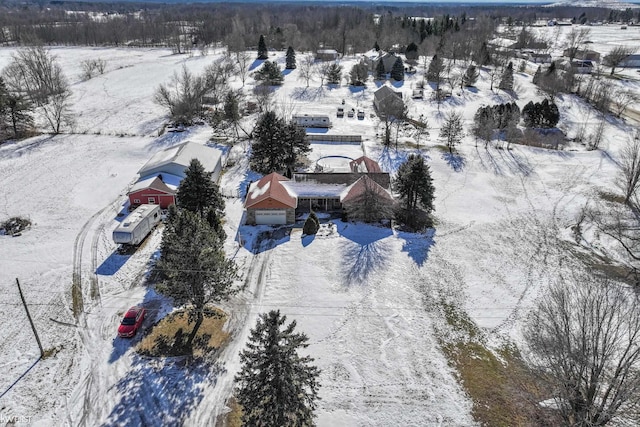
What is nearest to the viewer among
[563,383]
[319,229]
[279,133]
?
[563,383]

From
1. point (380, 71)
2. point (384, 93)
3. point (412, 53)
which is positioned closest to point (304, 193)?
point (384, 93)

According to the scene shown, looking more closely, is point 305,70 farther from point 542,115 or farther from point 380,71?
point 542,115

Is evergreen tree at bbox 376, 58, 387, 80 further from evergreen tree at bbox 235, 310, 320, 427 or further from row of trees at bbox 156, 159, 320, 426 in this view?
evergreen tree at bbox 235, 310, 320, 427

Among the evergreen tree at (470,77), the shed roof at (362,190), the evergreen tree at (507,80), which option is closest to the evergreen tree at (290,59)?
the evergreen tree at (470,77)

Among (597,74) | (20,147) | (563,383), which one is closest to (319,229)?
(563,383)

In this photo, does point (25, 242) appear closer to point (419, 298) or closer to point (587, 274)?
point (419, 298)
